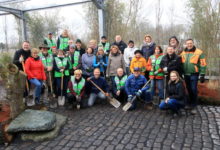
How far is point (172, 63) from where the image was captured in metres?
5.14

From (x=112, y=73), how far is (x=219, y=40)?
4.08 metres

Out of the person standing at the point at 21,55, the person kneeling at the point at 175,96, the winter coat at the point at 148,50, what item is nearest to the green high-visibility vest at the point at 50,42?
the person standing at the point at 21,55

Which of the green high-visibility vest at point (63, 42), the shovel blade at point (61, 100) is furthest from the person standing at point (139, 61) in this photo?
the green high-visibility vest at point (63, 42)

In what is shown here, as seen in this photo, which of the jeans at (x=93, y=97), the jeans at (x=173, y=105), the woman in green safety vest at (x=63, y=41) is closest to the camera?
the jeans at (x=173, y=105)

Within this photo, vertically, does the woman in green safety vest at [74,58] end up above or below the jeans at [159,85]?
above

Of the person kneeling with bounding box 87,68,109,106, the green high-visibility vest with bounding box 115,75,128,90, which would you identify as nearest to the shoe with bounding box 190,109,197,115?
the green high-visibility vest with bounding box 115,75,128,90

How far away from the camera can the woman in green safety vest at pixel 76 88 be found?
5707 millimetres

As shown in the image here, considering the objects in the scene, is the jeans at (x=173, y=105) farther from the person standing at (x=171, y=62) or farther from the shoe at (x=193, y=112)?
the person standing at (x=171, y=62)

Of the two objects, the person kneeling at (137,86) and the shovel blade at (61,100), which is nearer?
the person kneeling at (137,86)

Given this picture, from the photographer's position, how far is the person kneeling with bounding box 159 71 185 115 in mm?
4785

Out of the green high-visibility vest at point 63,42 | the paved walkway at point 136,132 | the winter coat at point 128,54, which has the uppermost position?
the green high-visibility vest at point 63,42

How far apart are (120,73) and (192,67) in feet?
6.91

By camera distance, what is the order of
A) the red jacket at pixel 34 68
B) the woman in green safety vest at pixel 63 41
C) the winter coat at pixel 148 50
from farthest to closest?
the woman in green safety vest at pixel 63 41, the winter coat at pixel 148 50, the red jacket at pixel 34 68

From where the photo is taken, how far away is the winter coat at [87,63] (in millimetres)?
6504
